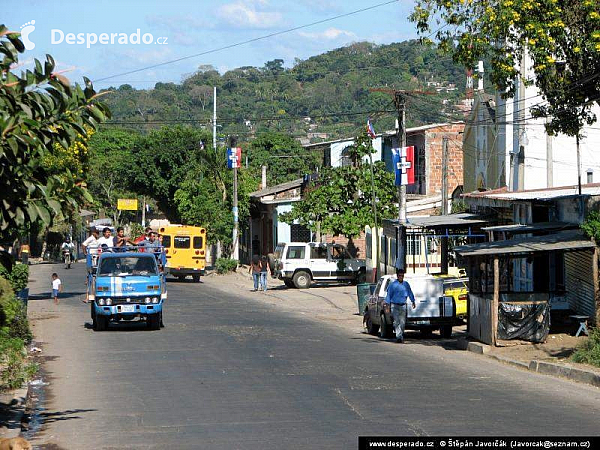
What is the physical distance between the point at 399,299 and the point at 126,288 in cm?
746

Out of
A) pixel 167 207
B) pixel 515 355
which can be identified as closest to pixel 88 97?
pixel 515 355

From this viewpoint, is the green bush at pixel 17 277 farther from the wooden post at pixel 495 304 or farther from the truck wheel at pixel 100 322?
the wooden post at pixel 495 304

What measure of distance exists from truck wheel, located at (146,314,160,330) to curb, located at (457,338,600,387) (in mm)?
9016

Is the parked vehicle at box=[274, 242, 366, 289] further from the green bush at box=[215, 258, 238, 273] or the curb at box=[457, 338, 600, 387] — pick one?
the curb at box=[457, 338, 600, 387]

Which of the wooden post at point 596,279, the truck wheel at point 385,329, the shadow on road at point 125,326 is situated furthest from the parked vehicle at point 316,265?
the wooden post at point 596,279

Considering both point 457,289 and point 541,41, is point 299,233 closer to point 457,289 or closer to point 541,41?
point 457,289

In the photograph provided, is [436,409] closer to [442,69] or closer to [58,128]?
[58,128]

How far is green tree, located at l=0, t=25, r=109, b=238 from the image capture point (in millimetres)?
9227

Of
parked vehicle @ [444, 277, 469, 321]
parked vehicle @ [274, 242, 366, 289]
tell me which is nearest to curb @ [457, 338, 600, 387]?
parked vehicle @ [444, 277, 469, 321]

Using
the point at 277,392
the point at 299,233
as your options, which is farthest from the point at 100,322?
the point at 299,233

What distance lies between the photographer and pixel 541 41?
19312 millimetres

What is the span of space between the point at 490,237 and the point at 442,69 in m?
143

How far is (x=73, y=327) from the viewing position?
28.4m

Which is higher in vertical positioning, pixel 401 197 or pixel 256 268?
pixel 401 197
